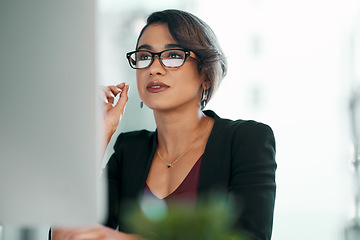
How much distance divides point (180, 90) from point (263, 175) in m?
0.41

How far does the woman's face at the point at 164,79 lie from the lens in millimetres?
1355

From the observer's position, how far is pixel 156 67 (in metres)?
1.35

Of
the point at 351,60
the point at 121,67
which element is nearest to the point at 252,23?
the point at 351,60

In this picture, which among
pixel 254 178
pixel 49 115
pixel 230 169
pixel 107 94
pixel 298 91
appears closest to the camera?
pixel 49 115

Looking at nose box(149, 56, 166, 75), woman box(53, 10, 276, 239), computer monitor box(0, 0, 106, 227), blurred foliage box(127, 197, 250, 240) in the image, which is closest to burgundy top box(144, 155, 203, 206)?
woman box(53, 10, 276, 239)

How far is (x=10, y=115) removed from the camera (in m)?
0.54

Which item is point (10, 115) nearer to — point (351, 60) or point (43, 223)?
point (43, 223)

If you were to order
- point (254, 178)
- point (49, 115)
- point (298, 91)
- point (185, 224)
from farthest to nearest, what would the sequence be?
point (298, 91) < point (254, 178) < point (49, 115) < point (185, 224)

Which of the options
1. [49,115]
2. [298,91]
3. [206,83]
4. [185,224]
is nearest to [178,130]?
[206,83]

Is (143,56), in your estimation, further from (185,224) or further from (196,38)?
(185,224)

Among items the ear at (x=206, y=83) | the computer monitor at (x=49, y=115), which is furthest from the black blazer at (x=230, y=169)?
the computer monitor at (x=49, y=115)

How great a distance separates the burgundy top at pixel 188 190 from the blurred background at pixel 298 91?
5.48 feet

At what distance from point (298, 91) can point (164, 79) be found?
1.97 m

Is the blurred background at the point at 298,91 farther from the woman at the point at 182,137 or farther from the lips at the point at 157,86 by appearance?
the lips at the point at 157,86
